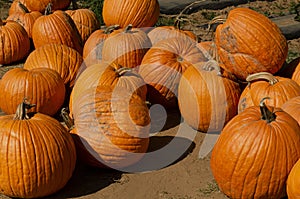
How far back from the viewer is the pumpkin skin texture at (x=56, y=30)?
24.4 ft

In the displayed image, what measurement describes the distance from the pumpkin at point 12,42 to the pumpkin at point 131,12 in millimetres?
1429

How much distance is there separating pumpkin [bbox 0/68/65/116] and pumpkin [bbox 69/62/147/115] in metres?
0.29

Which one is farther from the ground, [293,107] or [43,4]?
[293,107]

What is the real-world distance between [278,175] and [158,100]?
7.63 feet

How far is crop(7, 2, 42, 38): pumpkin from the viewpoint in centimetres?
840

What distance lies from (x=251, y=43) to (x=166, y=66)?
1.11 m

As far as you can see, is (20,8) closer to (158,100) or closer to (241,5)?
(158,100)

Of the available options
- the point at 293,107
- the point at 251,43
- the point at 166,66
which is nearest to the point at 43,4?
the point at 166,66

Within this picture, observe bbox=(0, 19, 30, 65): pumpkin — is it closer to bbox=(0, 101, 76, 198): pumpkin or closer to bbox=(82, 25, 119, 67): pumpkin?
bbox=(82, 25, 119, 67): pumpkin

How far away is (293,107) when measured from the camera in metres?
4.70

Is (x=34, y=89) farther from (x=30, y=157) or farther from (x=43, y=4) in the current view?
(x=43, y=4)

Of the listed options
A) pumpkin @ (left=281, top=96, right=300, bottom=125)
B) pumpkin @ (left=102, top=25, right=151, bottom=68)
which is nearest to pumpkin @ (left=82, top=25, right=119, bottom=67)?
pumpkin @ (left=102, top=25, right=151, bottom=68)

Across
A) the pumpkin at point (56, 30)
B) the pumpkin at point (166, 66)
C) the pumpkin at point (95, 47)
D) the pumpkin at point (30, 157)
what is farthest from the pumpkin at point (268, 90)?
the pumpkin at point (56, 30)

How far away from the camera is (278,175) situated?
421 cm
